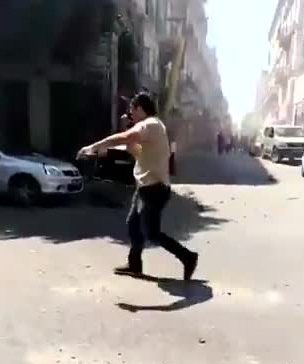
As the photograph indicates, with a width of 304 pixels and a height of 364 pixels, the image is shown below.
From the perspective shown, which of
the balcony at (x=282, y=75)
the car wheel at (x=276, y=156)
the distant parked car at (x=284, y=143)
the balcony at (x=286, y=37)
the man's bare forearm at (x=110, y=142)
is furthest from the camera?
the balcony at (x=282, y=75)

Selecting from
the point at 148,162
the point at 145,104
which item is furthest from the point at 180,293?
the point at 145,104

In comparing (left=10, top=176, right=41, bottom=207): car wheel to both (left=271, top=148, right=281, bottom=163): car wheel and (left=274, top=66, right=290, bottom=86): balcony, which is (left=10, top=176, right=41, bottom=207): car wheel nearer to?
(left=271, top=148, right=281, bottom=163): car wheel

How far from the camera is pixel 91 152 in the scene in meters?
6.67

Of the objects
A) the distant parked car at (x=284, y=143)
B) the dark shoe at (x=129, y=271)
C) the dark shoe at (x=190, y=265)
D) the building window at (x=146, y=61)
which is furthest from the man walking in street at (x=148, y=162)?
the building window at (x=146, y=61)

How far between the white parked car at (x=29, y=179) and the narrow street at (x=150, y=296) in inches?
58.9

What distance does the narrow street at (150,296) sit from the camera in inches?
202

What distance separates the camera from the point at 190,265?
720 centimetres

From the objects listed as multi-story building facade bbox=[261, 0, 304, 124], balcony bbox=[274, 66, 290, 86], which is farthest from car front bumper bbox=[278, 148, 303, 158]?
balcony bbox=[274, 66, 290, 86]

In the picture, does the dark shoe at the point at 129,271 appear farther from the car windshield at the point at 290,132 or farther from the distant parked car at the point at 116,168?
the car windshield at the point at 290,132

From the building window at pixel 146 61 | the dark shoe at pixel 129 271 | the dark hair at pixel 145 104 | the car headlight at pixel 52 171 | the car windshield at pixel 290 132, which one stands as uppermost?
the dark hair at pixel 145 104

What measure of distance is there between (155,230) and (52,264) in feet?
5.14

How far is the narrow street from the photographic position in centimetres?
512

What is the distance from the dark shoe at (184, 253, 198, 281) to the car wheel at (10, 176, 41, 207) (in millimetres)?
6920

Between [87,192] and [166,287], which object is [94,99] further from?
[166,287]
